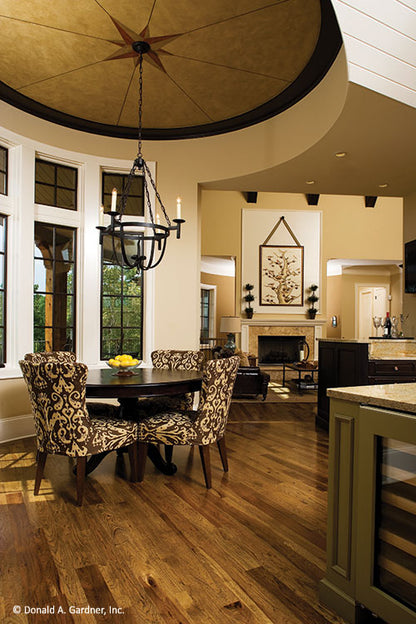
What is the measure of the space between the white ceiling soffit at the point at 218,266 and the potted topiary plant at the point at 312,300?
246 centimetres

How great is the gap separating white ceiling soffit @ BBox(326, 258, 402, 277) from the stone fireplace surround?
6.09ft

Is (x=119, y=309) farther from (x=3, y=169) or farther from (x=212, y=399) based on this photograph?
(x=212, y=399)

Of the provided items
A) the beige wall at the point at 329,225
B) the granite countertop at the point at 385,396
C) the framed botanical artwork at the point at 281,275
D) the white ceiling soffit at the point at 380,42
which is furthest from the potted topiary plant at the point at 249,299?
the granite countertop at the point at 385,396

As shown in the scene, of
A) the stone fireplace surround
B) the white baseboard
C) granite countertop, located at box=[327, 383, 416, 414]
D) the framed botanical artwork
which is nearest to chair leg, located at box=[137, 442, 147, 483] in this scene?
granite countertop, located at box=[327, 383, 416, 414]

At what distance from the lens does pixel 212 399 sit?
310 centimetres

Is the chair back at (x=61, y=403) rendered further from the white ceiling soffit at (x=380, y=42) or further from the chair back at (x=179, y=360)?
the white ceiling soffit at (x=380, y=42)

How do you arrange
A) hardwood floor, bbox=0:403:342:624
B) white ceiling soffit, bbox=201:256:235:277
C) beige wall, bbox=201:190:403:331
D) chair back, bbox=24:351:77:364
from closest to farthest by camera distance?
hardwood floor, bbox=0:403:342:624 < chair back, bbox=24:351:77:364 < beige wall, bbox=201:190:403:331 < white ceiling soffit, bbox=201:256:235:277

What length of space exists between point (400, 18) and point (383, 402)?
259 centimetres

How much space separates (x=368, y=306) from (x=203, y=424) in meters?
10.8

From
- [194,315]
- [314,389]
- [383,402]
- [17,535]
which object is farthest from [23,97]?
[314,389]

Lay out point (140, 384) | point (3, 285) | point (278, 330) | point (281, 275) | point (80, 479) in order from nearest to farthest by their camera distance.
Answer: point (80, 479), point (140, 384), point (3, 285), point (278, 330), point (281, 275)

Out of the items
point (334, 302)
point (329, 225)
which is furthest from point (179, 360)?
point (334, 302)

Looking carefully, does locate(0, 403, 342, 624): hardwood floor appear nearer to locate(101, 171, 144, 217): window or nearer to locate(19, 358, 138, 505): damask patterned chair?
locate(19, 358, 138, 505): damask patterned chair

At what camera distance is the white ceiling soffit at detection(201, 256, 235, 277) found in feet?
38.9
